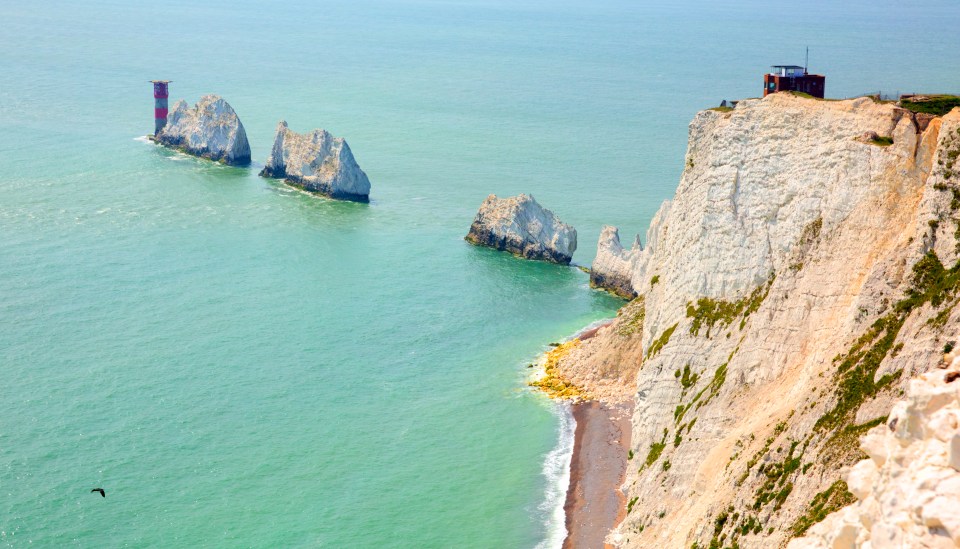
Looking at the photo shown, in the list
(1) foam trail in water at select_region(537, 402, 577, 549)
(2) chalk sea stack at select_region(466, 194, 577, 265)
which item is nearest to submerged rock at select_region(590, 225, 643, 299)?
(2) chalk sea stack at select_region(466, 194, 577, 265)

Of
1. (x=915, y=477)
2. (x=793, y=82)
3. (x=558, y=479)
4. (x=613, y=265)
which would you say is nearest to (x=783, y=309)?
(x=793, y=82)

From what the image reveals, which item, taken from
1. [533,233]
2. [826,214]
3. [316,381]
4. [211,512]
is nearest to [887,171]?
[826,214]

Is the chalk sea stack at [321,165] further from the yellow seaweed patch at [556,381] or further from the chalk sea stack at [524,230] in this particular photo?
the yellow seaweed patch at [556,381]

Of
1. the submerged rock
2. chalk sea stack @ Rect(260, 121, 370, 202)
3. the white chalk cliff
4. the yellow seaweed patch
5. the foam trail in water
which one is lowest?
the foam trail in water

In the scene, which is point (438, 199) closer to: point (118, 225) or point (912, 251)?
point (118, 225)

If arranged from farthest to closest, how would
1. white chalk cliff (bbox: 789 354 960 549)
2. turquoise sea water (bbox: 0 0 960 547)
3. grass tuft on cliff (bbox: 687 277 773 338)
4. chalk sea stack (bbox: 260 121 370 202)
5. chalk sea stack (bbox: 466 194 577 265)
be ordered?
chalk sea stack (bbox: 260 121 370 202) → chalk sea stack (bbox: 466 194 577 265) → turquoise sea water (bbox: 0 0 960 547) → grass tuft on cliff (bbox: 687 277 773 338) → white chalk cliff (bbox: 789 354 960 549)

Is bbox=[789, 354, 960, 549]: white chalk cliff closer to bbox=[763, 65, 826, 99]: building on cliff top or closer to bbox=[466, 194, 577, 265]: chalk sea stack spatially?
bbox=[763, 65, 826, 99]: building on cliff top

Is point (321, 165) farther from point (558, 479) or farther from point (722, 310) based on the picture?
point (722, 310)
